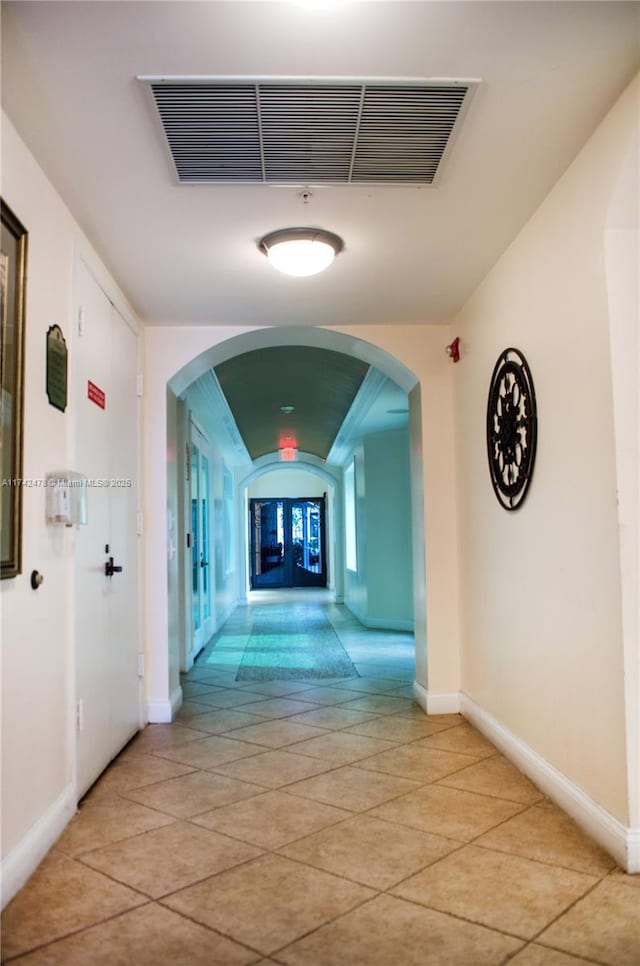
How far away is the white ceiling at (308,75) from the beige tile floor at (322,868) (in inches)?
93.3

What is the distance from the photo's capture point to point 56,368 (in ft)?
8.66

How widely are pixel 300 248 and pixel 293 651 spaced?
4876 millimetres

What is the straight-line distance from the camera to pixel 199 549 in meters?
7.30

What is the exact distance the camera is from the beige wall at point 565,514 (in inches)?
93.5

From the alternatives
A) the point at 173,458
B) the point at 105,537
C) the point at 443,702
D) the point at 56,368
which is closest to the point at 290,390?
the point at 173,458

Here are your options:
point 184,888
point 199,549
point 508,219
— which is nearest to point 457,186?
point 508,219

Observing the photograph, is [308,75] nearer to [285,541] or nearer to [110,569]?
[110,569]

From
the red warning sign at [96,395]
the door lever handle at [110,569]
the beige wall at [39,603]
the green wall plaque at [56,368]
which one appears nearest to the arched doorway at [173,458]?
the door lever handle at [110,569]

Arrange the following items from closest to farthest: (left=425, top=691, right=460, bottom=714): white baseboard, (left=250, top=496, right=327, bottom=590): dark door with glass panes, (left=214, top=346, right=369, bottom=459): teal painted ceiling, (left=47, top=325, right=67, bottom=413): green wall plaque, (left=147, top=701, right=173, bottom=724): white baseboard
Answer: (left=47, top=325, right=67, bottom=413): green wall plaque, (left=147, top=701, right=173, bottom=724): white baseboard, (left=425, top=691, right=460, bottom=714): white baseboard, (left=214, top=346, right=369, bottom=459): teal painted ceiling, (left=250, top=496, right=327, bottom=590): dark door with glass panes

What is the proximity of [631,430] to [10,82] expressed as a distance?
2.13 metres

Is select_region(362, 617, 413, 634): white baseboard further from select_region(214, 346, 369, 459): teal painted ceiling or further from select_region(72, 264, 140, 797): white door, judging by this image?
select_region(72, 264, 140, 797): white door

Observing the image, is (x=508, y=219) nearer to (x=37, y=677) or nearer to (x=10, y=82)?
(x=10, y=82)

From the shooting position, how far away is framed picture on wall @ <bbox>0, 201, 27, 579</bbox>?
2104mm

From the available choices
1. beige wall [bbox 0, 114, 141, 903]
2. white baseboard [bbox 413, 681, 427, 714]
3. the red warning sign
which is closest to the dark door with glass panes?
white baseboard [bbox 413, 681, 427, 714]
